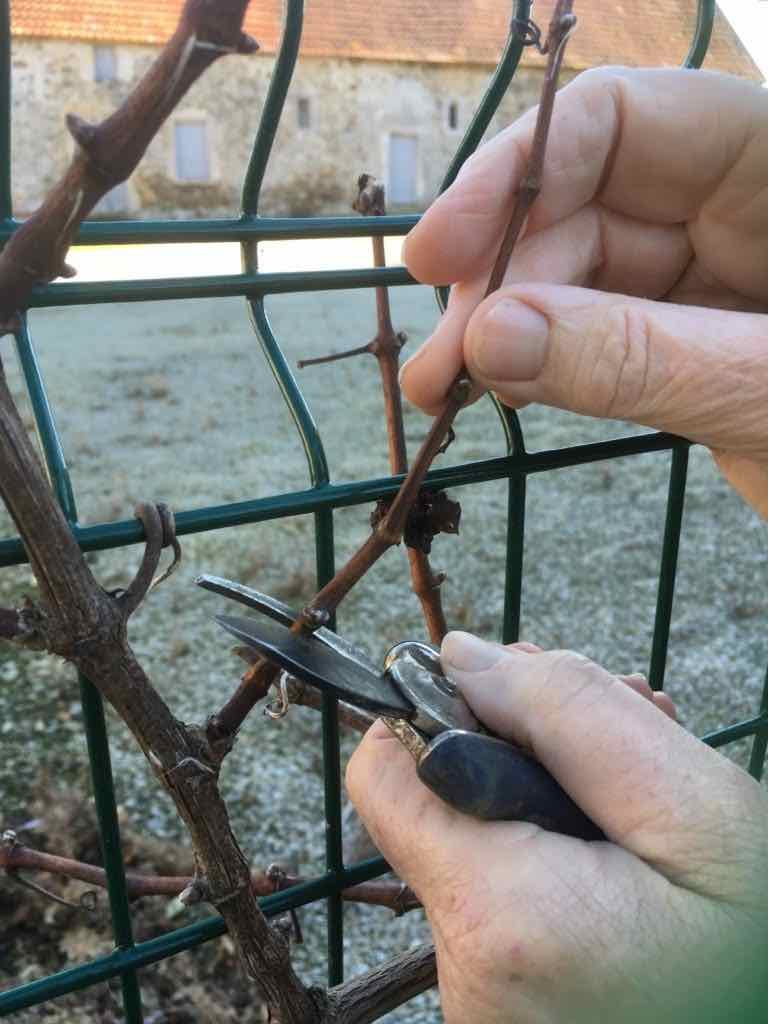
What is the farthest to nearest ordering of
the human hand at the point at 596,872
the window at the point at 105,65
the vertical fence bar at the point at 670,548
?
the window at the point at 105,65 < the vertical fence bar at the point at 670,548 < the human hand at the point at 596,872

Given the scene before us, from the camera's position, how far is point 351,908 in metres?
2.81

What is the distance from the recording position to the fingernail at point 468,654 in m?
0.88

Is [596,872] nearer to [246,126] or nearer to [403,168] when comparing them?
[403,168]

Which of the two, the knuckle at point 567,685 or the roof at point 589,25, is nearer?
the knuckle at point 567,685

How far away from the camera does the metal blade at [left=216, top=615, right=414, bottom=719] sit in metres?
0.78

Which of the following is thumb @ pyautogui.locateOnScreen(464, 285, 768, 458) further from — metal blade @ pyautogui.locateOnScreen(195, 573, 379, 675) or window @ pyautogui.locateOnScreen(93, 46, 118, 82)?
window @ pyautogui.locateOnScreen(93, 46, 118, 82)

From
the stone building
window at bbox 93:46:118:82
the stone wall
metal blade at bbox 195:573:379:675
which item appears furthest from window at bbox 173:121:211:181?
metal blade at bbox 195:573:379:675

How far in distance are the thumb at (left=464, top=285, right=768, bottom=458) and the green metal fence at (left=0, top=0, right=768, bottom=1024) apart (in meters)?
0.16

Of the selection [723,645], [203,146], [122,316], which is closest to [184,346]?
[122,316]

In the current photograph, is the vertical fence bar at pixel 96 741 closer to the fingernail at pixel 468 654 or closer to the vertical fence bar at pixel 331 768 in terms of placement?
the vertical fence bar at pixel 331 768

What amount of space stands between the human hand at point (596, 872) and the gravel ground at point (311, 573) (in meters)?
1.81

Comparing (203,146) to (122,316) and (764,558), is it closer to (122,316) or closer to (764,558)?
(122,316)

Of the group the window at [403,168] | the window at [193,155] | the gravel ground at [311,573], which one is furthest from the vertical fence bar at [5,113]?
the window at [193,155]

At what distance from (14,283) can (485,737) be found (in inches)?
20.8
